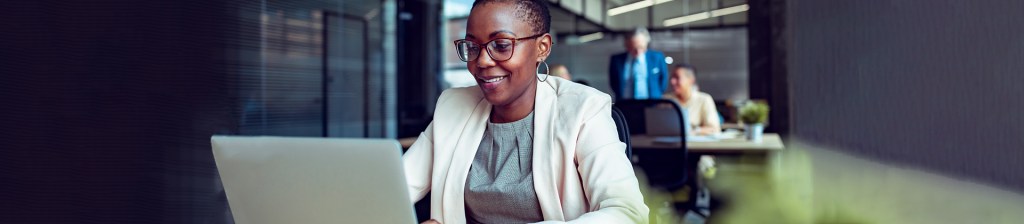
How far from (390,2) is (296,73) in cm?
175

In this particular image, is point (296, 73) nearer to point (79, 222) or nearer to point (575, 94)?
point (79, 222)

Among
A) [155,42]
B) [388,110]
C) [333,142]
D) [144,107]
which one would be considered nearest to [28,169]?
[144,107]

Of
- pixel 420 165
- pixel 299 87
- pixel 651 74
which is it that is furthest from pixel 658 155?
pixel 420 165

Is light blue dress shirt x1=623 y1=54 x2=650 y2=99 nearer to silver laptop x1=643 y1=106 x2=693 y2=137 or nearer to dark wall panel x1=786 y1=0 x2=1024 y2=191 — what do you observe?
silver laptop x1=643 y1=106 x2=693 y2=137

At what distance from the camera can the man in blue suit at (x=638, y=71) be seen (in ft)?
11.7

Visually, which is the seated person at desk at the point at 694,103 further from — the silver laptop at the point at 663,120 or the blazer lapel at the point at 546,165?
the blazer lapel at the point at 546,165

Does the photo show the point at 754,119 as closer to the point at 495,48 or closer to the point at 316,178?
the point at 495,48

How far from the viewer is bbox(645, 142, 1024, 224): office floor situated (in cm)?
34

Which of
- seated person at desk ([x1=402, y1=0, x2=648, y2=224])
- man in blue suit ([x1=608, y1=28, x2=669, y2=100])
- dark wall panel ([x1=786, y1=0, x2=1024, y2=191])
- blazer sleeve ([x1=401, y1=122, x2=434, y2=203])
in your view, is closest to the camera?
dark wall panel ([x1=786, y1=0, x2=1024, y2=191])

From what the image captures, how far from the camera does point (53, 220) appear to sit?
197 cm

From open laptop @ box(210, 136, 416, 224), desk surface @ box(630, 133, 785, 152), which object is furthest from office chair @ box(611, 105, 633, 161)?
desk surface @ box(630, 133, 785, 152)

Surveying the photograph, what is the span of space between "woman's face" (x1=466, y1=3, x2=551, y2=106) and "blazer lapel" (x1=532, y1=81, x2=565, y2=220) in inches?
2.5

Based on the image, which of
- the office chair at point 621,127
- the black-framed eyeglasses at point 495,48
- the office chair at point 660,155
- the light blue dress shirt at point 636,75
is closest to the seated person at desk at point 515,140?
the black-framed eyeglasses at point 495,48

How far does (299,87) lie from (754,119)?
245cm
